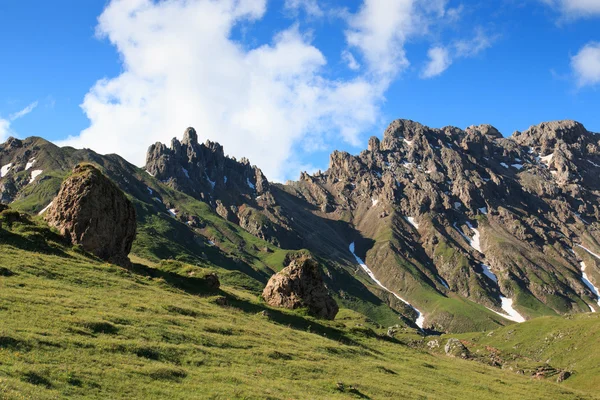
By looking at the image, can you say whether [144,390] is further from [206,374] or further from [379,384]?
[379,384]

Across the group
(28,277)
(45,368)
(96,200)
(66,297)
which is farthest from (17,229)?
(45,368)

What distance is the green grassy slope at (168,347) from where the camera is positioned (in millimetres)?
26172

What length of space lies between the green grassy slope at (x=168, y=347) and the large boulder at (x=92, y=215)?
3.09 meters

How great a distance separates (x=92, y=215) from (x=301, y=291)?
3476cm

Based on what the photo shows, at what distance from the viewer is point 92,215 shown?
6316cm

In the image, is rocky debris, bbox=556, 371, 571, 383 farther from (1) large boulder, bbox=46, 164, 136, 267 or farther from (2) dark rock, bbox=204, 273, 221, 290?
(1) large boulder, bbox=46, 164, 136, 267

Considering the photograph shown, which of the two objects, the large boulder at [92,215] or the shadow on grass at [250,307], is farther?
the large boulder at [92,215]

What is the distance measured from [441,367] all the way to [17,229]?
57.6 meters

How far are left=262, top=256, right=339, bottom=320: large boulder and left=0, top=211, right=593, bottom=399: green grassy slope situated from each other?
7.10 metres

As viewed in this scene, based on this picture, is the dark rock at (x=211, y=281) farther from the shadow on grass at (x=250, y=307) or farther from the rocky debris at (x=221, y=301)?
the rocky debris at (x=221, y=301)

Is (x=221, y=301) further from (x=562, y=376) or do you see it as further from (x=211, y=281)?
(x=562, y=376)

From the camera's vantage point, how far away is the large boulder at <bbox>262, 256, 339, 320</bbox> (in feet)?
243

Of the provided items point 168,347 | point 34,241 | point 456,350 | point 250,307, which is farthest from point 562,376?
point 34,241

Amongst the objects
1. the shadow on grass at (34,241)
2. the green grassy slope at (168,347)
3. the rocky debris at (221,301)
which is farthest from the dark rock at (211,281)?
the shadow on grass at (34,241)
